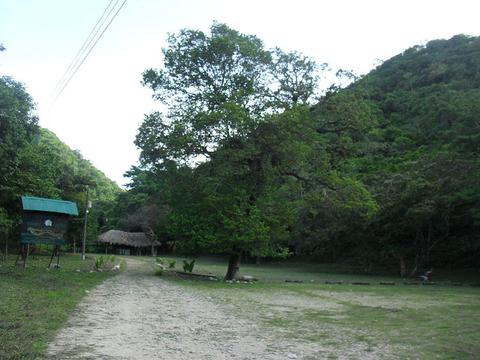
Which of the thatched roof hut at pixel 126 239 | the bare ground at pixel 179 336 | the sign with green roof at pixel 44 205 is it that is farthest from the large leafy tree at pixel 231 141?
the thatched roof hut at pixel 126 239

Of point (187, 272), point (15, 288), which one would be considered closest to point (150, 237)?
point (187, 272)

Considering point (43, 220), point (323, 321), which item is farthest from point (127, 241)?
point (323, 321)

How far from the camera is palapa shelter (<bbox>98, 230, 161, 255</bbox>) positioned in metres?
54.2

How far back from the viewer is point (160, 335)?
6965 mm

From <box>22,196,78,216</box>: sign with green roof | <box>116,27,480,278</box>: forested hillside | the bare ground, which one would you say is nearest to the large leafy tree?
<box>116,27,480,278</box>: forested hillside

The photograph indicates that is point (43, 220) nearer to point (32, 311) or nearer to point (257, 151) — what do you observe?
point (257, 151)

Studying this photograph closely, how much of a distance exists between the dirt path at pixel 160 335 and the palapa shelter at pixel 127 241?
44758 millimetres

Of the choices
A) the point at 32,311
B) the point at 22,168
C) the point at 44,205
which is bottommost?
the point at 32,311

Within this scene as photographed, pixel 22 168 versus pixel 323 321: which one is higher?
pixel 22 168

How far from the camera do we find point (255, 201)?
69.1 ft

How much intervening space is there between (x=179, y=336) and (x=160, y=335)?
11.4 inches

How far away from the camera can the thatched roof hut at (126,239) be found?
177 feet

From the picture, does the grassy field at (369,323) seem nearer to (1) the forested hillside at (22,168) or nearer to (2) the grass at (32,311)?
(2) the grass at (32,311)

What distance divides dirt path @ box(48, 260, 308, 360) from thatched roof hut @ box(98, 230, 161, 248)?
44727 mm
